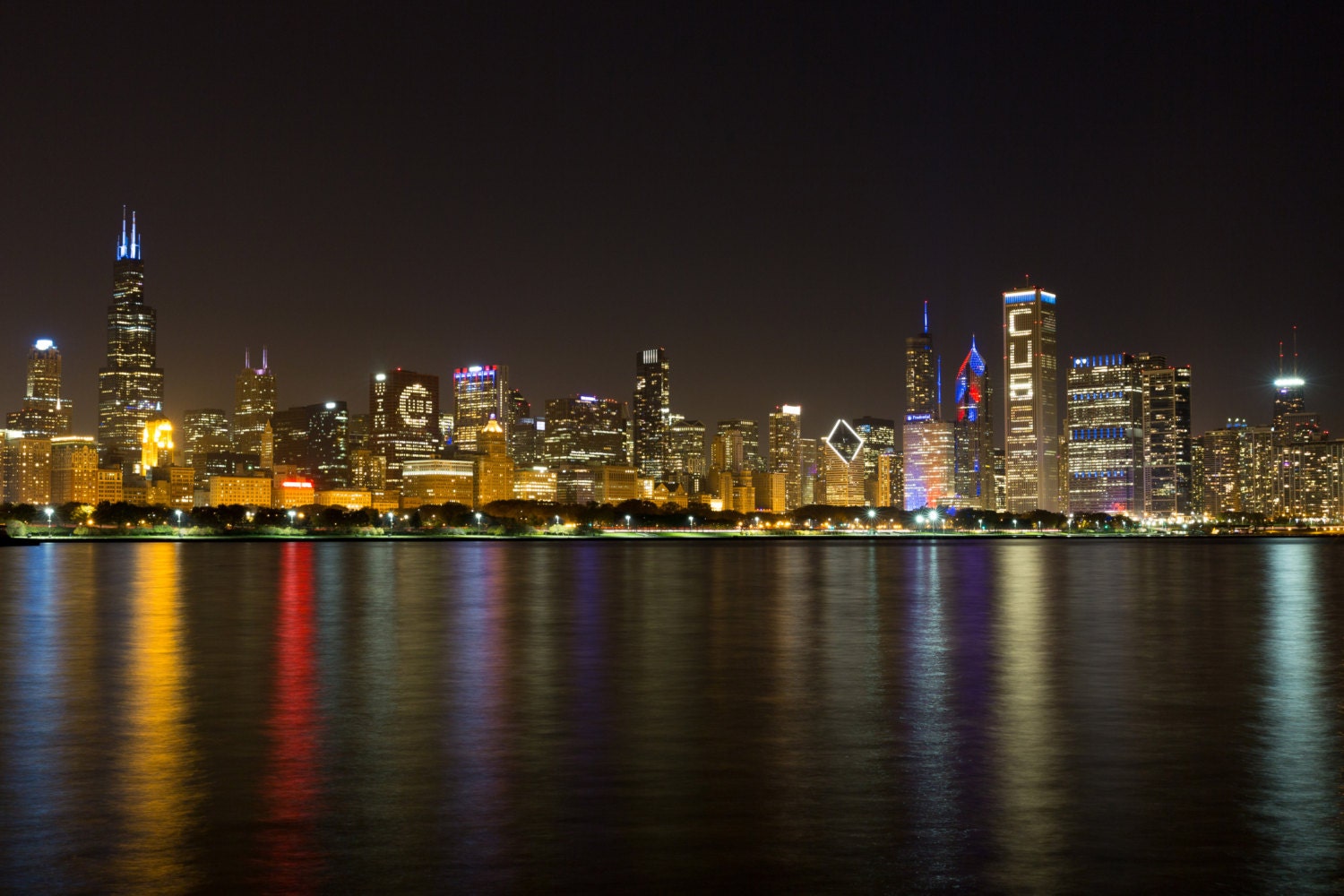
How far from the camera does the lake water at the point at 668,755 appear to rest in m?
12.2

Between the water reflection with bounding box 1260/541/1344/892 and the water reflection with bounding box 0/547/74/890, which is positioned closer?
the water reflection with bounding box 1260/541/1344/892

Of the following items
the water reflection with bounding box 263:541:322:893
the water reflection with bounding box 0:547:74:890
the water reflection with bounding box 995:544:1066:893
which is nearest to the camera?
the water reflection with bounding box 263:541:322:893

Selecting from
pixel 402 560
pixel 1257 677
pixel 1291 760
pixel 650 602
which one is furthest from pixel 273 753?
pixel 402 560

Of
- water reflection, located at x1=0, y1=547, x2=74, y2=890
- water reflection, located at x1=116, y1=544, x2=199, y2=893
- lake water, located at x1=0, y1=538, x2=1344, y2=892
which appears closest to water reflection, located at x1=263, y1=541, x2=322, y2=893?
lake water, located at x1=0, y1=538, x2=1344, y2=892

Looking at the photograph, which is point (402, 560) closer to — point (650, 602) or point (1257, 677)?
point (650, 602)

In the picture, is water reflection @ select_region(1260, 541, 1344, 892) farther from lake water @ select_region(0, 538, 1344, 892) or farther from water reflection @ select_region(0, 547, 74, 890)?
water reflection @ select_region(0, 547, 74, 890)

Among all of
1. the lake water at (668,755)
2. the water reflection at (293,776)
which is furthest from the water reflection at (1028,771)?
the water reflection at (293,776)

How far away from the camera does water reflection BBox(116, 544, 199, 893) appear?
12.0 meters

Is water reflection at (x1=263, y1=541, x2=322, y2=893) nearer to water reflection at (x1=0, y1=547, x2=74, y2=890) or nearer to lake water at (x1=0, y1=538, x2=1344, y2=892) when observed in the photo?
lake water at (x1=0, y1=538, x2=1344, y2=892)

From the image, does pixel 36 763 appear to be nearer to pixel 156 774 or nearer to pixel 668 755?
pixel 156 774

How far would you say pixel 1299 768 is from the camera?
677 inches

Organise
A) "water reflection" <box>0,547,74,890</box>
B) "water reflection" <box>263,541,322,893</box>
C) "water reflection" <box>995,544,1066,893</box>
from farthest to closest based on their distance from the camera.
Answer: "water reflection" <box>0,547,74,890</box>, "water reflection" <box>995,544,1066,893</box>, "water reflection" <box>263,541,322,893</box>

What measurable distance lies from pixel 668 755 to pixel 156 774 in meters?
7.04

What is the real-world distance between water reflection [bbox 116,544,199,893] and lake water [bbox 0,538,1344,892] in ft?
0.21
